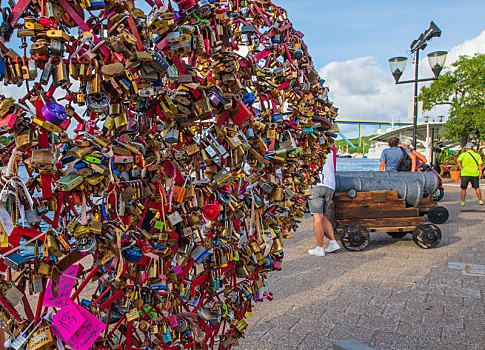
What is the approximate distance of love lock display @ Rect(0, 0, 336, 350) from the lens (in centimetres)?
99

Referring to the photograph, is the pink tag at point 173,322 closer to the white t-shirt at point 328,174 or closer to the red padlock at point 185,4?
the red padlock at point 185,4

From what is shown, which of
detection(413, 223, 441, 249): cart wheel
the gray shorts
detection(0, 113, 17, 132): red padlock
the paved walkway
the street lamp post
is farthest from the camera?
the street lamp post

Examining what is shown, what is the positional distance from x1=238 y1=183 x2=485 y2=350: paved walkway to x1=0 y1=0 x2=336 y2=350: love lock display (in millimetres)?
1861

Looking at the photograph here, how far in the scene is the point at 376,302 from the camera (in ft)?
13.1

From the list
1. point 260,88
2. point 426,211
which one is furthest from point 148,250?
point 426,211

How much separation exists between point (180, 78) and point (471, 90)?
87.1ft

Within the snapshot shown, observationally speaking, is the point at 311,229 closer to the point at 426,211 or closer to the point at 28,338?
the point at 426,211

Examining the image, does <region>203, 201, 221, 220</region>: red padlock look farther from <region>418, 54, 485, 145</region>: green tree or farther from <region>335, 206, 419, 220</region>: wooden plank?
<region>418, 54, 485, 145</region>: green tree

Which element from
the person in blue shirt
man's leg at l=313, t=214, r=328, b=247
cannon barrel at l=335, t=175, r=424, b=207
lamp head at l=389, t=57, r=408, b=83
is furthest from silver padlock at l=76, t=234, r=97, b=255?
lamp head at l=389, t=57, r=408, b=83

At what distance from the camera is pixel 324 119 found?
2.05 m

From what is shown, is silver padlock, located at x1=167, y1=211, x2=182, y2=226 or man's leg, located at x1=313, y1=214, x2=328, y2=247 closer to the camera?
silver padlock, located at x1=167, y1=211, x2=182, y2=226

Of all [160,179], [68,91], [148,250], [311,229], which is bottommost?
[311,229]

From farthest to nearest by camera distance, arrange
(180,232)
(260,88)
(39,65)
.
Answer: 1. (260,88)
2. (180,232)
3. (39,65)

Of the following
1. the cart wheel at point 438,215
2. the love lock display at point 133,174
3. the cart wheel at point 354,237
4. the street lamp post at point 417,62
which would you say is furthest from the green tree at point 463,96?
the love lock display at point 133,174
